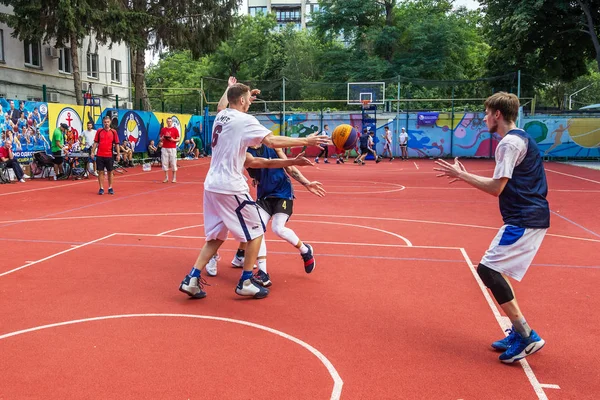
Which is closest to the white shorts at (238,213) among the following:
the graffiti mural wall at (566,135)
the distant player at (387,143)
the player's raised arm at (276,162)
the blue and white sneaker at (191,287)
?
the player's raised arm at (276,162)

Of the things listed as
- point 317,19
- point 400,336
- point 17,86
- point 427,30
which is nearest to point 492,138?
point 427,30

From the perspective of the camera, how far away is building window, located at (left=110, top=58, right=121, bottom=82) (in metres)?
35.1

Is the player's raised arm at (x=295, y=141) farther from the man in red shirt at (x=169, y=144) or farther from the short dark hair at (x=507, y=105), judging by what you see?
the man in red shirt at (x=169, y=144)

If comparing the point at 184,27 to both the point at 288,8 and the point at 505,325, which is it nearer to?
the point at 505,325

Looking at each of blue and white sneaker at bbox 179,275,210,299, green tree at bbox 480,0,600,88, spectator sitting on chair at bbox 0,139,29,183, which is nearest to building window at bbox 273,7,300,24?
green tree at bbox 480,0,600,88

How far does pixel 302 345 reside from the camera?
4309 millimetres

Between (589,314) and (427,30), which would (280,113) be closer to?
(427,30)

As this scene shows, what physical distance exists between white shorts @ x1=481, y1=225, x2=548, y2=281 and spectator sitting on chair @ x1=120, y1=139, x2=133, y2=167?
67.9 feet

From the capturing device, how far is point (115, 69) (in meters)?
35.7

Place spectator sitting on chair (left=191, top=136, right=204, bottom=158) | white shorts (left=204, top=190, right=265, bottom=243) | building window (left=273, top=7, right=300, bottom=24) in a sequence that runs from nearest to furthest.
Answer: white shorts (left=204, top=190, right=265, bottom=243)
spectator sitting on chair (left=191, top=136, right=204, bottom=158)
building window (left=273, top=7, right=300, bottom=24)

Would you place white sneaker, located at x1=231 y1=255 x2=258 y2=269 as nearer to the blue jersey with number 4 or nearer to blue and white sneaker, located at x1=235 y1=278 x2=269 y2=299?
the blue jersey with number 4

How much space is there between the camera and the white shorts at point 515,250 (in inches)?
160

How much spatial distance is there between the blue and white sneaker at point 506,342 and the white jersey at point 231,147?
2672 millimetres

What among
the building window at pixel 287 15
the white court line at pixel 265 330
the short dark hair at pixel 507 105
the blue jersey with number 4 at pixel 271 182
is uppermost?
the building window at pixel 287 15
